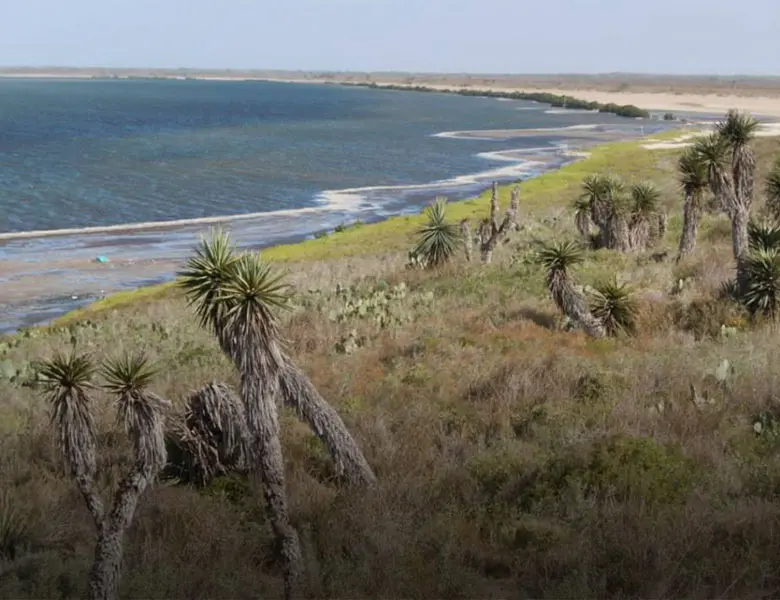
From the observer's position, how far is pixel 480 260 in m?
29.4

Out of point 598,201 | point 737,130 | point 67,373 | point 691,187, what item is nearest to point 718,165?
point 737,130

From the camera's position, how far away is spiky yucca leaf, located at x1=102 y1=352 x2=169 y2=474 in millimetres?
8445

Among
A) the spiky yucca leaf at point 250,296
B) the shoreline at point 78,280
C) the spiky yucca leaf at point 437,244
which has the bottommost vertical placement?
the shoreline at point 78,280

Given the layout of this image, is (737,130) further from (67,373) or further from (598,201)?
(67,373)

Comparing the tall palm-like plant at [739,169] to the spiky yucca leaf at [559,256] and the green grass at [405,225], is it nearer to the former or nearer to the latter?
the spiky yucca leaf at [559,256]

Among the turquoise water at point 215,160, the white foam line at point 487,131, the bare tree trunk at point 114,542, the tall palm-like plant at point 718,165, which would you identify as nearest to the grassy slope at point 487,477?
the bare tree trunk at point 114,542

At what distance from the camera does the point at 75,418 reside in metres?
8.31

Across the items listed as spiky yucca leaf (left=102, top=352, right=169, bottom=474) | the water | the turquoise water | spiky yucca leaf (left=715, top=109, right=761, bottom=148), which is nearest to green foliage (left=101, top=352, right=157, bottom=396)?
spiky yucca leaf (left=102, top=352, right=169, bottom=474)

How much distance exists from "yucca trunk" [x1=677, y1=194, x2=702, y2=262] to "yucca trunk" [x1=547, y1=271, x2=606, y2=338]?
7.88 m

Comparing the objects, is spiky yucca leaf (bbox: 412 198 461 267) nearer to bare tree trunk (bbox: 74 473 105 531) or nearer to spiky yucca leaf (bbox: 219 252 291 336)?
spiky yucca leaf (bbox: 219 252 291 336)

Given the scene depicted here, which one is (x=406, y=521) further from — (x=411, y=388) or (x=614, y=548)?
(x=411, y=388)

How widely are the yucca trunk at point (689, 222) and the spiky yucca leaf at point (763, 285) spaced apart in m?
6.12

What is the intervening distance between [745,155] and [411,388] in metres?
12.8

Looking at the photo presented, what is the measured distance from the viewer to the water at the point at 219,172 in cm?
4700
